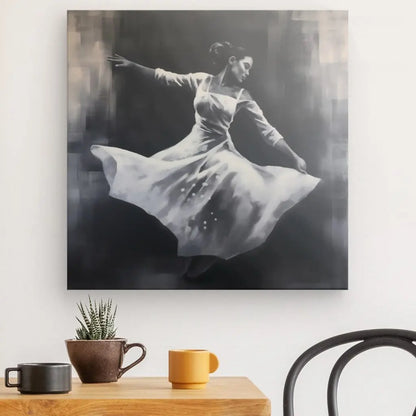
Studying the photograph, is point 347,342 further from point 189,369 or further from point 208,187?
point 208,187

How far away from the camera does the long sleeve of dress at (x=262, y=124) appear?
2.50 metres

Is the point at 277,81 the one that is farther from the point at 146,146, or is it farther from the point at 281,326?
the point at 281,326

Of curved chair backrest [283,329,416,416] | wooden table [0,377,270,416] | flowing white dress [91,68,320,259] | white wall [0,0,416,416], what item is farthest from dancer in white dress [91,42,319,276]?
wooden table [0,377,270,416]

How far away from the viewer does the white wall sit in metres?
2.50

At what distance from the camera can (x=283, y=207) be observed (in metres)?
2.48

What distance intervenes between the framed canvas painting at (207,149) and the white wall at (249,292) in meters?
0.06

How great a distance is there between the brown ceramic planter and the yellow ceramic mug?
0.12 metres

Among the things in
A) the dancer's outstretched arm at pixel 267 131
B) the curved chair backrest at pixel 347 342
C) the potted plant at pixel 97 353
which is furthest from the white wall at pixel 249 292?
the curved chair backrest at pixel 347 342

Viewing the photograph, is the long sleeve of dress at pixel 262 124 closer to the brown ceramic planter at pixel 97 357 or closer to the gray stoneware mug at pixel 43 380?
the brown ceramic planter at pixel 97 357

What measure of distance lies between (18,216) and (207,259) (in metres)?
0.54

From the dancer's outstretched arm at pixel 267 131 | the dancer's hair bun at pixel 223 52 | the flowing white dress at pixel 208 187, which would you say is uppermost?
the dancer's hair bun at pixel 223 52

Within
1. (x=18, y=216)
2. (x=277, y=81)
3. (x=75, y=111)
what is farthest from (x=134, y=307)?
(x=277, y=81)

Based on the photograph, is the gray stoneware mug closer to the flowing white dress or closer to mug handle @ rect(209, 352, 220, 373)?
mug handle @ rect(209, 352, 220, 373)

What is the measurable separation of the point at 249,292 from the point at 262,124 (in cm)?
47
